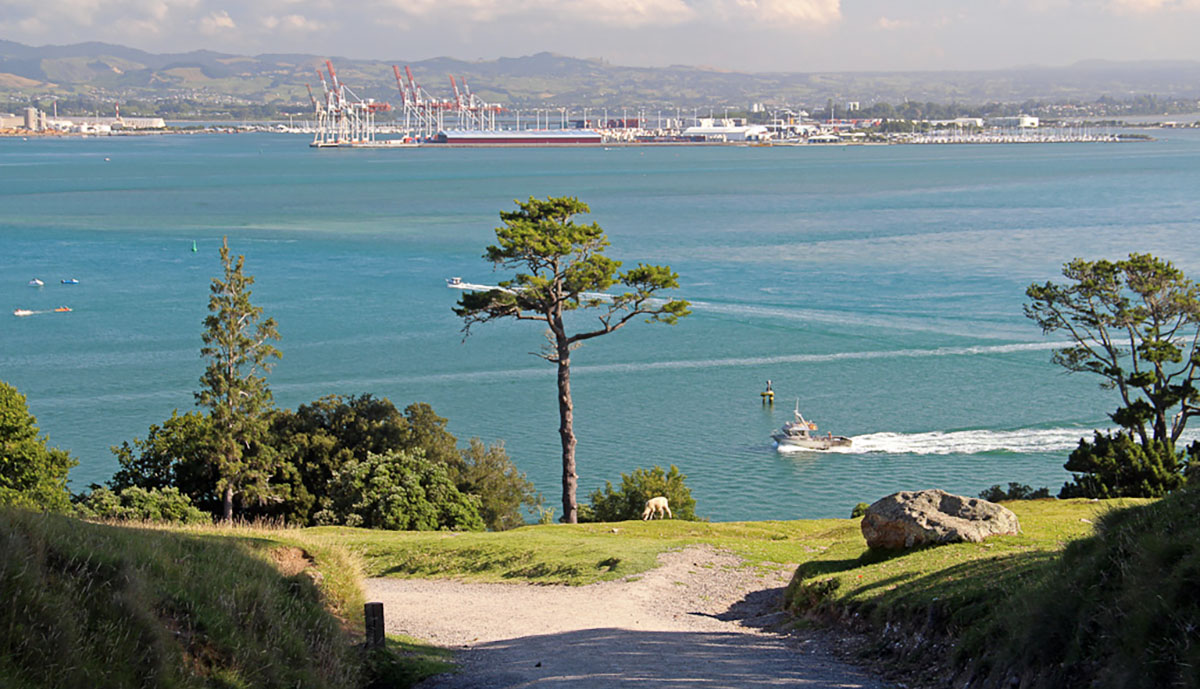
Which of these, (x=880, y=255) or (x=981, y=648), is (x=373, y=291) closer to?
(x=880, y=255)

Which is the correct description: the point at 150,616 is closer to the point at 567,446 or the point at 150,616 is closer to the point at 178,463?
the point at 567,446

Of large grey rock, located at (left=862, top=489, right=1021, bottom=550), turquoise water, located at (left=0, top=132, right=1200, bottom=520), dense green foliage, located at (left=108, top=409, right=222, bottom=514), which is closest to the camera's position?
large grey rock, located at (left=862, top=489, right=1021, bottom=550)

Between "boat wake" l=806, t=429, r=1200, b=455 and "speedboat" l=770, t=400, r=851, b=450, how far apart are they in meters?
0.31

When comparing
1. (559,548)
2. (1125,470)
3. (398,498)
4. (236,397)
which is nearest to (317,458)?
(236,397)

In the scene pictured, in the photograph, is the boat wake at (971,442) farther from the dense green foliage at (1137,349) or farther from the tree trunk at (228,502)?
the tree trunk at (228,502)

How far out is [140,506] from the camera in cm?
2067

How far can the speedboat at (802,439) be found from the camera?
35531 mm

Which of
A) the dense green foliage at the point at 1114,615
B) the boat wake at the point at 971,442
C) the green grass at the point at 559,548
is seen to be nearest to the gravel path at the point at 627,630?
the green grass at the point at 559,548

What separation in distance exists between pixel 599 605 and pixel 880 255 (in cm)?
6183

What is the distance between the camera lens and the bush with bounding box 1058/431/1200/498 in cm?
2238

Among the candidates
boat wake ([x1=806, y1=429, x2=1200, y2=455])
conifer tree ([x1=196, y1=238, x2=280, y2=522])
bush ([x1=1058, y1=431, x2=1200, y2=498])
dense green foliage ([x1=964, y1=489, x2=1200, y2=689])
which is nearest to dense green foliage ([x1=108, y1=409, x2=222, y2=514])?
conifer tree ([x1=196, y1=238, x2=280, y2=522])

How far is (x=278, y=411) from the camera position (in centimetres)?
2797

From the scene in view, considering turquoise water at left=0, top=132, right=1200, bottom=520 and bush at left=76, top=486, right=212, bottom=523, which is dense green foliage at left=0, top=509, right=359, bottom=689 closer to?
bush at left=76, top=486, right=212, bottom=523

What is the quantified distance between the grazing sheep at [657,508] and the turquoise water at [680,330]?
6.27 m
